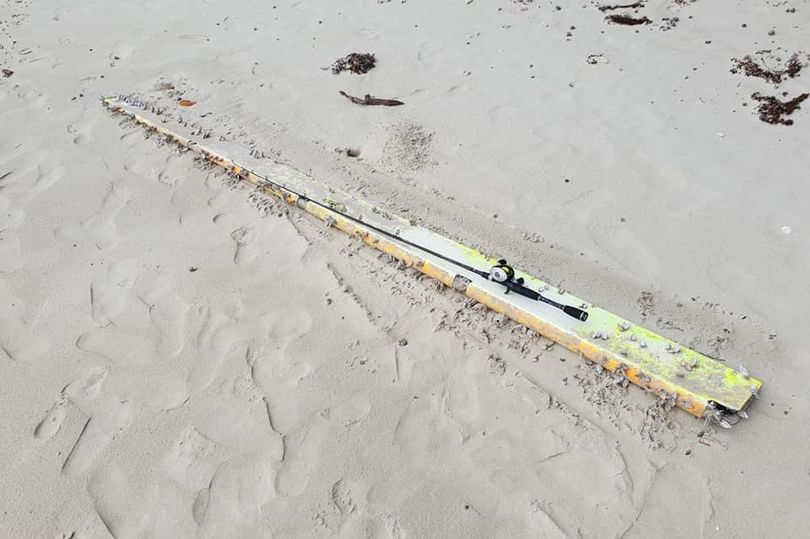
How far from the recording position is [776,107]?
161 inches

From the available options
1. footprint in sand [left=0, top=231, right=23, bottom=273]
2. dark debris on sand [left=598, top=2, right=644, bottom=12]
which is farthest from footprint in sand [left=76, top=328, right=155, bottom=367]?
dark debris on sand [left=598, top=2, right=644, bottom=12]

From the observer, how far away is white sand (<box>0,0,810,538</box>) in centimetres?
225

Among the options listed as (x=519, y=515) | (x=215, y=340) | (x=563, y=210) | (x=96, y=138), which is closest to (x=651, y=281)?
(x=563, y=210)

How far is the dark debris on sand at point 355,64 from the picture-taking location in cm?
500

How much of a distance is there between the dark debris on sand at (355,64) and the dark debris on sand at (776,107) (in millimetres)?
2976

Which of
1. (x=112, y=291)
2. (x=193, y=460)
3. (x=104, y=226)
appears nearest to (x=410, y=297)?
(x=193, y=460)

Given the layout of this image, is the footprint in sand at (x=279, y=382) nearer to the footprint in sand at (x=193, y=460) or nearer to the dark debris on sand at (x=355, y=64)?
the footprint in sand at (x=193, y=460)

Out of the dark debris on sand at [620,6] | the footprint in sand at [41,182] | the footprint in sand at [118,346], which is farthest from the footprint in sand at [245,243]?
the dark debris on sand at [620,6]

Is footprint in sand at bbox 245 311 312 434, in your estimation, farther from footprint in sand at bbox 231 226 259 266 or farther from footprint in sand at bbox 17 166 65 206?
footprint in sand at bbox 17 166 65 206

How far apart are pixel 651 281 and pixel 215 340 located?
2.21 m

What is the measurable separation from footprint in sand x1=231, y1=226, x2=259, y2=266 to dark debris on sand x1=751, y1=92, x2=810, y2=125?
3493mm

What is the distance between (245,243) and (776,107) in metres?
3.71

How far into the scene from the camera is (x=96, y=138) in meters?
4.44

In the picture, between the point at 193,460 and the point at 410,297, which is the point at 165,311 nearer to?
the point at 193,460
